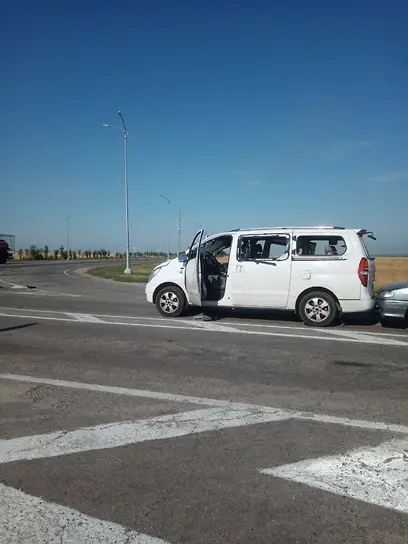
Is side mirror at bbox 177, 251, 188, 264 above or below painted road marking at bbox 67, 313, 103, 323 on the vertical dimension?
above

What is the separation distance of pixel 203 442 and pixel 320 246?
6.32 meters

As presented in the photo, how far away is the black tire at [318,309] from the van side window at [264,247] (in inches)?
38.0

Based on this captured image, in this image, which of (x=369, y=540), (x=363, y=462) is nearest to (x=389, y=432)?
(x=363, y=462)

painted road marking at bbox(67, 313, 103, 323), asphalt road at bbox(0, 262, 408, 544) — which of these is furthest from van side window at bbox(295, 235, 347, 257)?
painted road marking at bbox(67, 313, 103, 323)


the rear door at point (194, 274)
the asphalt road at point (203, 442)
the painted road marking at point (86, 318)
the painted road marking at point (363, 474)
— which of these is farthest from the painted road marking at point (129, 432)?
the painted road marking at point (86, 318)

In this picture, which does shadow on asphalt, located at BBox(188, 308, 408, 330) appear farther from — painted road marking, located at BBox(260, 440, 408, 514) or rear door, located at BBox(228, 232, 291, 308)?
painted road marking, located at BBox(260, 440, 408, 514)

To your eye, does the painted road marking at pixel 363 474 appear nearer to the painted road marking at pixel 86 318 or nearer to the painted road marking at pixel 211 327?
the painted road marking at pixel 211 327

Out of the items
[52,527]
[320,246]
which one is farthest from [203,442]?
[320,246]

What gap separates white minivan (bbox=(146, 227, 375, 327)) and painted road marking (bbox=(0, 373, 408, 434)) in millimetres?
4360

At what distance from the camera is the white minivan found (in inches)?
355

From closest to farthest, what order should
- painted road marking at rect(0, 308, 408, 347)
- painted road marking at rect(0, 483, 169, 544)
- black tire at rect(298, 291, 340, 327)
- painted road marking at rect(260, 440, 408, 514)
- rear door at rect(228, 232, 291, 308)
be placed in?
painted road marking at rect(0, 483, 169, 544) → painted road marking at rect(260, 440, 408, 514) → painted road marking at rect(0, 308, 408, 347) → black tire at rect(298, 291, 340, 327) → rear door at rect(228, 232, 291, 308)

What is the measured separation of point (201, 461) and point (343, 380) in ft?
8.95

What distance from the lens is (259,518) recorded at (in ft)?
8.84

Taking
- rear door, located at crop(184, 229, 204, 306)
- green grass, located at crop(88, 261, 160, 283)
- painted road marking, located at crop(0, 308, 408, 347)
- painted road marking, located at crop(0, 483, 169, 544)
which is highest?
rear door, located at crop(184, 229, 204, 306)
